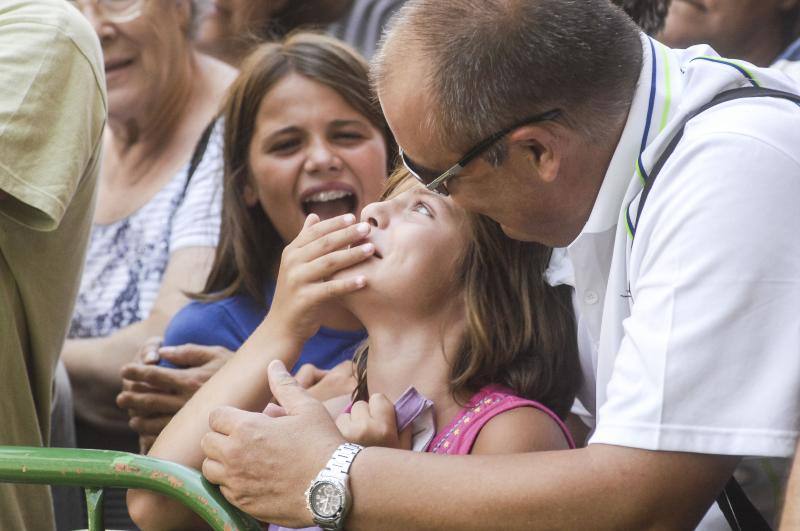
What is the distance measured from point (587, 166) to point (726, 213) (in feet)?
1.18

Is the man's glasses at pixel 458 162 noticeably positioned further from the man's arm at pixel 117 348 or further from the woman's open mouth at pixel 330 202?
the man's arm at pixel 117 348

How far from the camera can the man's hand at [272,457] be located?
1803 millimetres

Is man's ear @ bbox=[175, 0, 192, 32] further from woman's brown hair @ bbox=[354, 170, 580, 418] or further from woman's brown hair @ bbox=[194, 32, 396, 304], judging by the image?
woman's brown hair @ bbox=[354, 170, 580, 418]

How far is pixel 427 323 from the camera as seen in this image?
2205mm

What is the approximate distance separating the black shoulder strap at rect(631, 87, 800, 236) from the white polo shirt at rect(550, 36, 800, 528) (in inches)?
0.9

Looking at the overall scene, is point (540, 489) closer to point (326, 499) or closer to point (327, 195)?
point (326, 499)

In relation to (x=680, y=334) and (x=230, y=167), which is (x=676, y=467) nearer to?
(x=680, y=334)

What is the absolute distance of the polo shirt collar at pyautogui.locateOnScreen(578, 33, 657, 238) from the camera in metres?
1.88

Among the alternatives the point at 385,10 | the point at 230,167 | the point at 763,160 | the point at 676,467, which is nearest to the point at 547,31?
the point at 763,160

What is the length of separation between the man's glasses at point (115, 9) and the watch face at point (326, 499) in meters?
2.64

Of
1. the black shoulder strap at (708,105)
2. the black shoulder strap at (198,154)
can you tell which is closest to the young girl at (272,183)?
the black shoulder strap at (198,154)

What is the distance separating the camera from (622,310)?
6.40 ft

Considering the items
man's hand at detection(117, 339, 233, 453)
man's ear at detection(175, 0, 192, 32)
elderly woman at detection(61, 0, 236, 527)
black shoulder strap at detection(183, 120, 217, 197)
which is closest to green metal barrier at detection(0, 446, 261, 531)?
man's hand at detection(117, 339, 233, 453)

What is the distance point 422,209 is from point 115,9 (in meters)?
→ 2.16
